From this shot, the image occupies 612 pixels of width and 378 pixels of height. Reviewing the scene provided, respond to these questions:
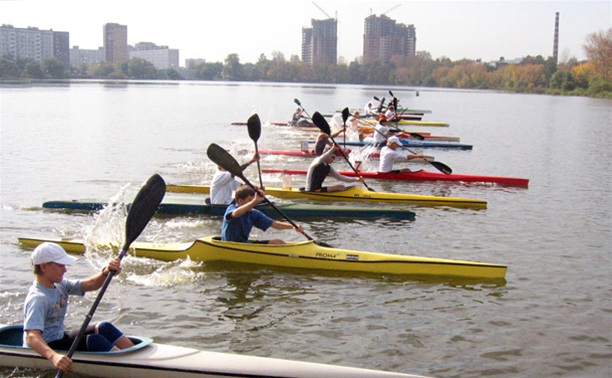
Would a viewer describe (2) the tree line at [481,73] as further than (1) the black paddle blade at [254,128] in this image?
Yes

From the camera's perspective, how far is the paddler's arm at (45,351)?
600 centimetres

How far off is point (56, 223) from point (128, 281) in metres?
4.52

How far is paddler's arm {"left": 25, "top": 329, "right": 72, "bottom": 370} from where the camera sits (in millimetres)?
6004

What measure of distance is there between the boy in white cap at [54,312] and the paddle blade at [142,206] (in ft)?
3.25

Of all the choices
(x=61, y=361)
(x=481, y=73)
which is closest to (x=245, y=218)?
(x=61, y=361)

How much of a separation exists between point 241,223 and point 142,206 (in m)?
3.14

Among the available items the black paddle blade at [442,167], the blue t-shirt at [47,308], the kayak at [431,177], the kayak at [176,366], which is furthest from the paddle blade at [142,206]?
the black paddle blade at [442,167]

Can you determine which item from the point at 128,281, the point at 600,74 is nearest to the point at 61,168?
the point at 128,281

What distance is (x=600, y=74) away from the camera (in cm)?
10281

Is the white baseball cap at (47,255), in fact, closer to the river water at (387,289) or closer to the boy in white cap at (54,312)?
the boy in white cap at (54,312)

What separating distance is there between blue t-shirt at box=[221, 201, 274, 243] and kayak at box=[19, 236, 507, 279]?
0.47 feet

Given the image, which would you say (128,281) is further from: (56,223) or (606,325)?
(606,325)

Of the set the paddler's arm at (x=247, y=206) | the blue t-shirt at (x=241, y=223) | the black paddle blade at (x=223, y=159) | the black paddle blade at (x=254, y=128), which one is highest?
the black paddle blade at (x=254, y=128)

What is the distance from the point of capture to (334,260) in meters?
10.6
